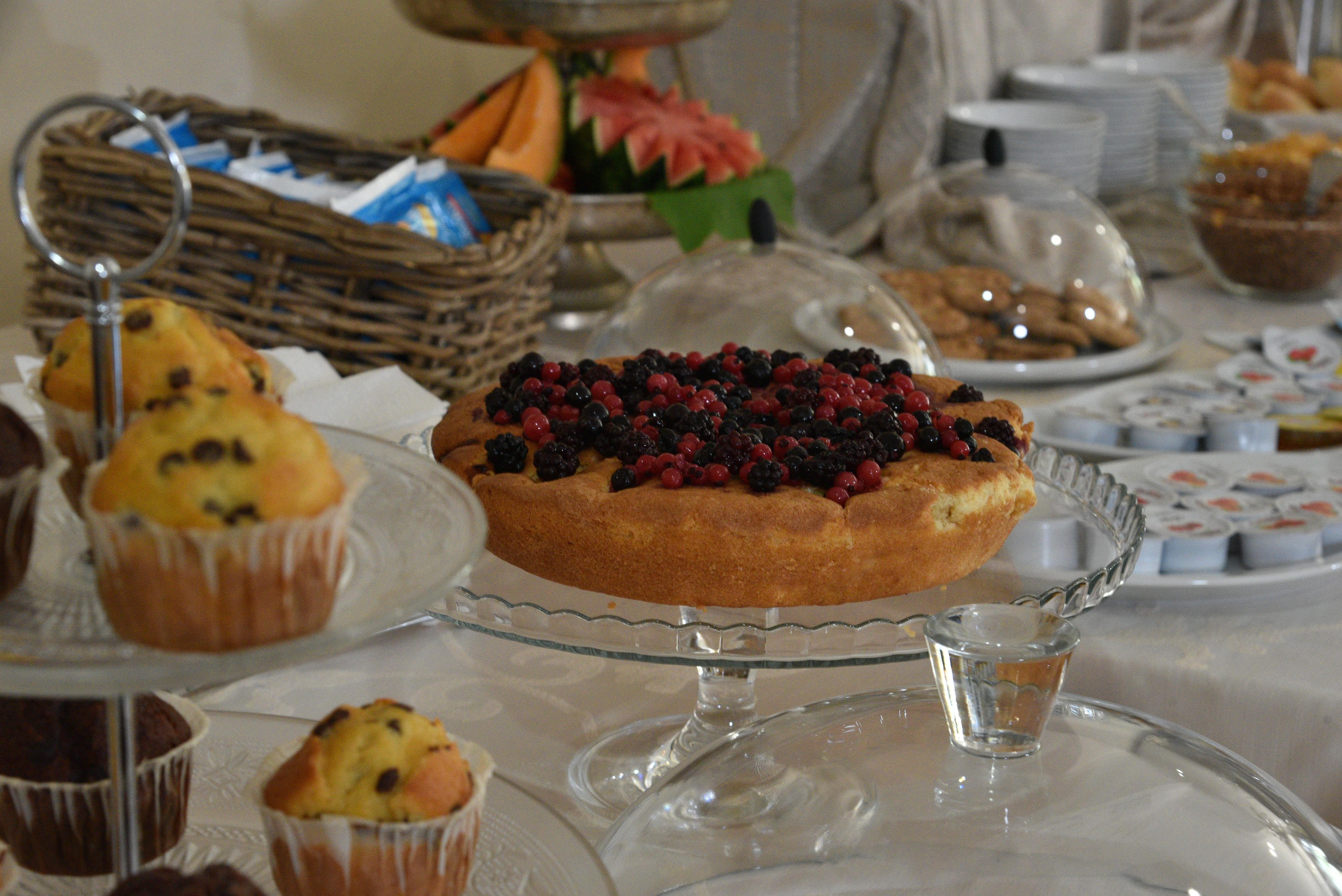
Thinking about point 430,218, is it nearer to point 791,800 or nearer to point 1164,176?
point 791,800

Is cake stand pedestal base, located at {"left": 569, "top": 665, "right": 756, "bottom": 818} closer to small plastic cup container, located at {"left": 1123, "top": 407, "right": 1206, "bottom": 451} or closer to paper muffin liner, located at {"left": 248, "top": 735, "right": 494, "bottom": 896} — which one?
paper muffin liner, located at {"left": 248, "top": 735, "right": 494, "bottom": 896}

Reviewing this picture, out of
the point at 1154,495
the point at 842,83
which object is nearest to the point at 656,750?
the point at 1154,495

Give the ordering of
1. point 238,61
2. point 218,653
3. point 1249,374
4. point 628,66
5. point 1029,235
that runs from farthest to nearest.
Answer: point 238,61
point 628,66
point 1029,235
point 1249,374
point 218,653

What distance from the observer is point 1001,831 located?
1.97 feet

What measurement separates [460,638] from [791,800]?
51 centimetres

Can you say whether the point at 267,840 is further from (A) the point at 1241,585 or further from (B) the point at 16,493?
(A) the point at 1241,585

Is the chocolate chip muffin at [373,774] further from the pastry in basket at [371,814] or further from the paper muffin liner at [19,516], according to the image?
the paper muffin liner at [19,516]

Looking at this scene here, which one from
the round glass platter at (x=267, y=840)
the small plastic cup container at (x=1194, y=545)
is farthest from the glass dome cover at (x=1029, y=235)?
the round glass platter at (x=267, y=840)

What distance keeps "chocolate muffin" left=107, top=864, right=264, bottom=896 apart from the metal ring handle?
212 mm

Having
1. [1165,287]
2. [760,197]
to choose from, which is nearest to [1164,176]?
[1165,287]

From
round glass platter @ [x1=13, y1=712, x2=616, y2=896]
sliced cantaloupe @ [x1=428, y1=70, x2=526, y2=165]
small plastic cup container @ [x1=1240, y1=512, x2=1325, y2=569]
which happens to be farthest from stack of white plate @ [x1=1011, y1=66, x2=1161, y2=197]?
round glass platter @ [x1=13, y1=712, x2=616, y2=896]

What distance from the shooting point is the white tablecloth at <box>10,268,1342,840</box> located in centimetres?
96

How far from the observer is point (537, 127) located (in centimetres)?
197

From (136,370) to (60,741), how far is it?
0.55 feet
